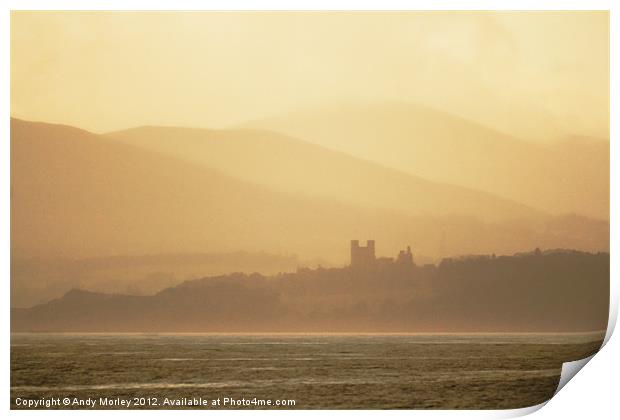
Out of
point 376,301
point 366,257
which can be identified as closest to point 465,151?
point 366,257

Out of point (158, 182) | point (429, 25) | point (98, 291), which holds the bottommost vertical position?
point (98, 291)

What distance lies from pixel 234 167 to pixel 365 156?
0.70 meters

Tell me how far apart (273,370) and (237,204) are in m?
0.89

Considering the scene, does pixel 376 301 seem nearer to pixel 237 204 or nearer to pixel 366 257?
pixel 366 257

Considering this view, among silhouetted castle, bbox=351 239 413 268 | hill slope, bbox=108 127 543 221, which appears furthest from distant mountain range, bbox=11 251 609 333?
hill slope, bbox=108 127 543 221

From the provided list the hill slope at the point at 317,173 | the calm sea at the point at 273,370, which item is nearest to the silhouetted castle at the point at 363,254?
the hill slope at the point at 317,173

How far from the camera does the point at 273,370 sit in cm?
554

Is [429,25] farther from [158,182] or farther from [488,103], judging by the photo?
[158,182]

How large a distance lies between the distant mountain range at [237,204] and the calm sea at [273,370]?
478 millimetres

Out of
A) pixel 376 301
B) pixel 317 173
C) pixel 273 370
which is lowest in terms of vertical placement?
pixel 273 370

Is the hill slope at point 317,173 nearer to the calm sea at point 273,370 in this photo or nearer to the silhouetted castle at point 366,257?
the silhouetted castle at point 366,257

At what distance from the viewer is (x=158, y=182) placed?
18.6ft

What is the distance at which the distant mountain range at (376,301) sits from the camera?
220 inches
